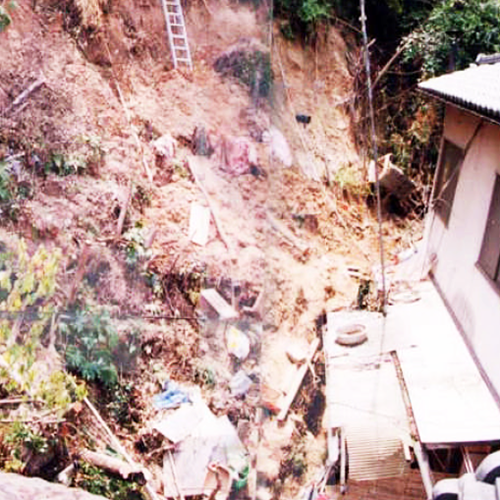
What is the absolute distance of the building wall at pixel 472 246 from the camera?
18.1 feet

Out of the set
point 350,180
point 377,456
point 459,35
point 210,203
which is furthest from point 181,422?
point 459,35

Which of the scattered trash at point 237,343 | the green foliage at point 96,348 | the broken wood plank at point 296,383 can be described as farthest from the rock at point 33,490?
the broken wood plank at point 296,383

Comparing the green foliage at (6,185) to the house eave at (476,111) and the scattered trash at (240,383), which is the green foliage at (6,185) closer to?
the scattered trash at (240,383)

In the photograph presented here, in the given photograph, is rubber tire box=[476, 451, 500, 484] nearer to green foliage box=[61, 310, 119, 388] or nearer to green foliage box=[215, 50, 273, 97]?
green foliage box=[61, 310, 119, 388]

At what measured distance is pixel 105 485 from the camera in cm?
429

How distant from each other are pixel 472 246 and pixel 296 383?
285cm

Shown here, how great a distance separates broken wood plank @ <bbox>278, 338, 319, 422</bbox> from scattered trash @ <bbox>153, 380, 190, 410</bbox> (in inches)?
72.2

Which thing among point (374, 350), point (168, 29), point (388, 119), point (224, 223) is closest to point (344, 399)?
point (374, 350)

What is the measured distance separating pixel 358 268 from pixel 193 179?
4.04 m

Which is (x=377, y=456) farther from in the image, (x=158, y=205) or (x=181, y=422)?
(x=158, y=205)

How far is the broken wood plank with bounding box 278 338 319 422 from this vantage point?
642 cm

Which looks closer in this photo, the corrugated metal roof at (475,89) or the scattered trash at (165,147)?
the corrugated metal roof at (475,89)

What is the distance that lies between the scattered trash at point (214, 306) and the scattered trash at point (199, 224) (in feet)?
1.84

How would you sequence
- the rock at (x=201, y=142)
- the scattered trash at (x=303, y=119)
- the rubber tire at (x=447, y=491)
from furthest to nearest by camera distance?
the scattered trash at (x=303, y=119) → the rock at (x=201, y=142) → the rubber tire at (x=447, y=491)
